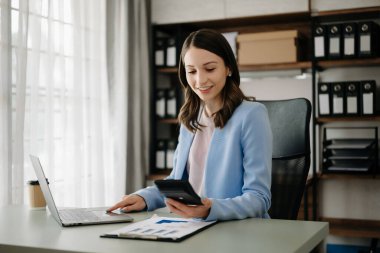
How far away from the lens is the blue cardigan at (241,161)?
1565 millimetres

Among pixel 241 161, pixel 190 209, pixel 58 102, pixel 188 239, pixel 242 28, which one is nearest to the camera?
pixel 188 239

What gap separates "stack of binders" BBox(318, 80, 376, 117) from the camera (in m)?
3.30

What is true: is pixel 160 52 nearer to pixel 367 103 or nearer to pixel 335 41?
pixel 335 41

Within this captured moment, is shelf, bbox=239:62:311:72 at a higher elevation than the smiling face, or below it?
higher

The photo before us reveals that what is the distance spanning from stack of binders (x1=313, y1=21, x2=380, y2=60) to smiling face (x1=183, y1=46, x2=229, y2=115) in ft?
6.11

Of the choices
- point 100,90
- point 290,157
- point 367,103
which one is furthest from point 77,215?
point 367,103

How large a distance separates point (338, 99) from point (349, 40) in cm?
39

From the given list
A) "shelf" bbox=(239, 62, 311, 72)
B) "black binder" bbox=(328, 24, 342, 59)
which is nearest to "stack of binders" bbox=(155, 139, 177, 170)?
"shelf" bbox=(239, 62, 311, 72)

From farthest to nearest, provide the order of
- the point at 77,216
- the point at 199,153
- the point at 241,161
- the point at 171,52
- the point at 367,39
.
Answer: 1. the point at 171,52
2. the point at 367,39
3. the point at 199,153
4. the point at 241,161
5. the point at 77,216

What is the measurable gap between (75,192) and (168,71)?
3.96 ft

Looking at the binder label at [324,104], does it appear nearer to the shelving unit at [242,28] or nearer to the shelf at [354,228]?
the shelving unit at [242,28]

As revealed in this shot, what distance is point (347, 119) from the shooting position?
3.35 meters

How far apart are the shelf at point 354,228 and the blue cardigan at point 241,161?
1.89m

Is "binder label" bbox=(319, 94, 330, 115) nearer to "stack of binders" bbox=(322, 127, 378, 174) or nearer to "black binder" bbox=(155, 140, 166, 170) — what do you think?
"stack of binders" bbox=(322, 127, 378, 174)
